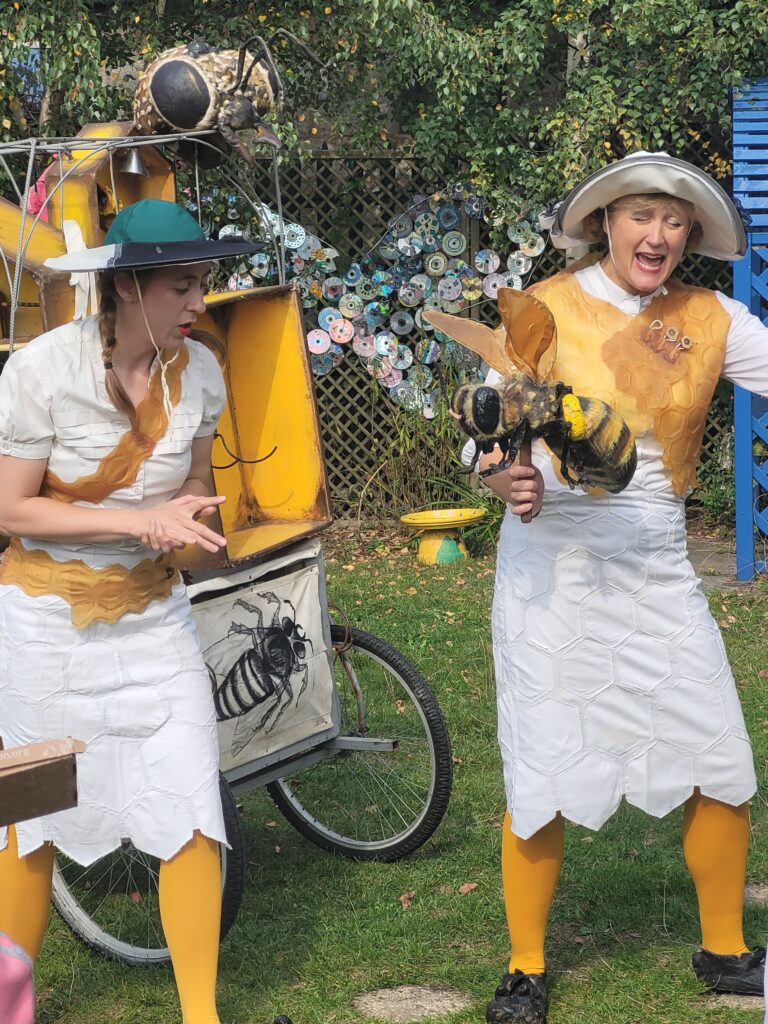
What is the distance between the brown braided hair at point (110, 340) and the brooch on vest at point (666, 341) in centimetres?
112

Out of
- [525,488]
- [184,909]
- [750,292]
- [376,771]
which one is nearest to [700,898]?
[525,488]

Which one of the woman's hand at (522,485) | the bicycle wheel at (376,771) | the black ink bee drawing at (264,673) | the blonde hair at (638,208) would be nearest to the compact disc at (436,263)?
the bicycle wheel at (376,771)

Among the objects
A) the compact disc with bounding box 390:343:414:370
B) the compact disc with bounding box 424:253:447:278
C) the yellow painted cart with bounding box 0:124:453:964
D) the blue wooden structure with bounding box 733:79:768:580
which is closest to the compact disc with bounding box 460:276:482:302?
the compact disc with bounding box 424:253:447:278

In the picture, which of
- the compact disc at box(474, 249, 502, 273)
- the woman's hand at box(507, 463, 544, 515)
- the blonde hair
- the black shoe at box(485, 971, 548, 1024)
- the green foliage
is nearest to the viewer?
the woman's hand at box(507, 463, 544, 515)

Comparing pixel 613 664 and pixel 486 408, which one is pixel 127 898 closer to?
Result: pixel 613 664

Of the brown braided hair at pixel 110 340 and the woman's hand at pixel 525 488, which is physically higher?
the brown braided hair at pixel 110 340

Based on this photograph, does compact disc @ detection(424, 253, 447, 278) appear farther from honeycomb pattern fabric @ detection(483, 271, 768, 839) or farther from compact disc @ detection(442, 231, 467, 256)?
honeycomb pattern fabric @ detection(483, 271, 768, 839)

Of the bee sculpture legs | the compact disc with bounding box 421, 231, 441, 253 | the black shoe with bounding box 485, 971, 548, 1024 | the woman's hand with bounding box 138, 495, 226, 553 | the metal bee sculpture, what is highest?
the metal bee sculpture

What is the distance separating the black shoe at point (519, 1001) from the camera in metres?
3.07

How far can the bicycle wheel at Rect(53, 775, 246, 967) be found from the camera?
3.21m

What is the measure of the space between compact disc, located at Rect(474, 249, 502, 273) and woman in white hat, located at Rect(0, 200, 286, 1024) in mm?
5681

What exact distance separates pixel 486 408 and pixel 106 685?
947 millimetres

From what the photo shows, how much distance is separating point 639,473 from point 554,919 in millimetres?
1367

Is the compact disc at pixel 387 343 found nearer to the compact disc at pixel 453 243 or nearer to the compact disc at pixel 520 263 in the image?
the compact disc at pixel 453 243
